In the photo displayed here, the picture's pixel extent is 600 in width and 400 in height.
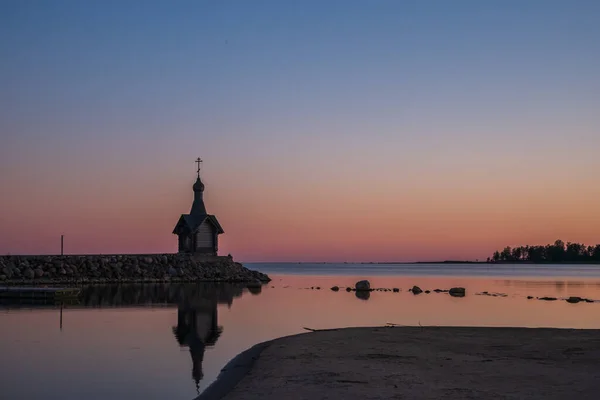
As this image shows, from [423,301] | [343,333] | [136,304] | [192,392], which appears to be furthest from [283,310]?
[192,392]

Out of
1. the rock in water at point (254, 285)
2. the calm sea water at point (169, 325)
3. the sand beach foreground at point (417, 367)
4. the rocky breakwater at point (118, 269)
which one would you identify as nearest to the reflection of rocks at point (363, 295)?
the calm sea water at point (169, 325)

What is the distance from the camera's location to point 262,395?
43.8 feet

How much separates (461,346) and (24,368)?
12.2 m

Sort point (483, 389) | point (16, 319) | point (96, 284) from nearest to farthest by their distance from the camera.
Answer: point (483, 389) → point (16, 319) → point (96, 284)

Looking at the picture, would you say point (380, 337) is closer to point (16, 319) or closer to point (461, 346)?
point (461, 346)

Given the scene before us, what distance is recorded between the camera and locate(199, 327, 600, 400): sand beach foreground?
43.0ft

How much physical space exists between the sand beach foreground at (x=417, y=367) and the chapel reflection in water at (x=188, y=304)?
2189 millimetres

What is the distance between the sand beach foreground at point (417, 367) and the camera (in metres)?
13.1

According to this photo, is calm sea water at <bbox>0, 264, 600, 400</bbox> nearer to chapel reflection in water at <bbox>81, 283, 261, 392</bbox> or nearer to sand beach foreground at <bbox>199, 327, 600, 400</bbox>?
chapel reflection in water at <bbox>81, 283, 261, 392</bbox>

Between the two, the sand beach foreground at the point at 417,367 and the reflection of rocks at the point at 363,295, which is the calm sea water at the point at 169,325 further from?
the sand beach foreground at the point at 417,367

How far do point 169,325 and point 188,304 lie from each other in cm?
1147

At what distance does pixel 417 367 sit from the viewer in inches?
623

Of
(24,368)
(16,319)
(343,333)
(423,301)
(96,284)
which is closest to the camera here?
(24,368)

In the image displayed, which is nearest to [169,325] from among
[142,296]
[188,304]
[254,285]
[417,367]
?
[188,304]
